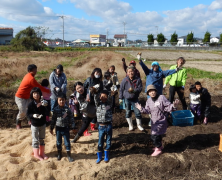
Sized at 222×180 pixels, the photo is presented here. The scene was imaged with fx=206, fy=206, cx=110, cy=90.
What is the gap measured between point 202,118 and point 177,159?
8.50ft

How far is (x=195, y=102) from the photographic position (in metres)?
6.05

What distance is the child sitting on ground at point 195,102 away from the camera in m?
5.97

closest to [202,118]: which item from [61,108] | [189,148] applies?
[189,148]

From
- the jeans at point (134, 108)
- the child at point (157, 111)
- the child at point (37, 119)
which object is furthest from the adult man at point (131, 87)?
the child at point (37, 119)

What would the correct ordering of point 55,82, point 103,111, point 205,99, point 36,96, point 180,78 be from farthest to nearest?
point 180,78 → point 205,99 → point 55,82 → point 103,111 → point 36,96

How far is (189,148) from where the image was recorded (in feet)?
15.3

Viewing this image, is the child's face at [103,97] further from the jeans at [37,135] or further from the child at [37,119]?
the jeans at [37,135]

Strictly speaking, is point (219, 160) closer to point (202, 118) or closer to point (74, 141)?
point (202, 118)

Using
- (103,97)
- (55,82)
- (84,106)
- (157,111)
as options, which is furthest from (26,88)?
Result: (157,111)

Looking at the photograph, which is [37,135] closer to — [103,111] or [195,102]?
[103,111]

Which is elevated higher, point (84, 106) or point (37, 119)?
point (84, 106)

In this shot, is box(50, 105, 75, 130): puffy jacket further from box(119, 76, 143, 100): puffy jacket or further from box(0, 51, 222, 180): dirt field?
box(119, 76, 143, 100): puffy jacket

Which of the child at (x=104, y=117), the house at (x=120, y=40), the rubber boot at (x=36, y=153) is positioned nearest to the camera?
the child at (x=104, y=117)

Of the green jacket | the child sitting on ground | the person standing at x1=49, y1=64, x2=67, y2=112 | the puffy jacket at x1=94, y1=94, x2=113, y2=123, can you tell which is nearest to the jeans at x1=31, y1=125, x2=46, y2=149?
the puffy jacket at x1=94, y1=94, x2=113, y2=123
